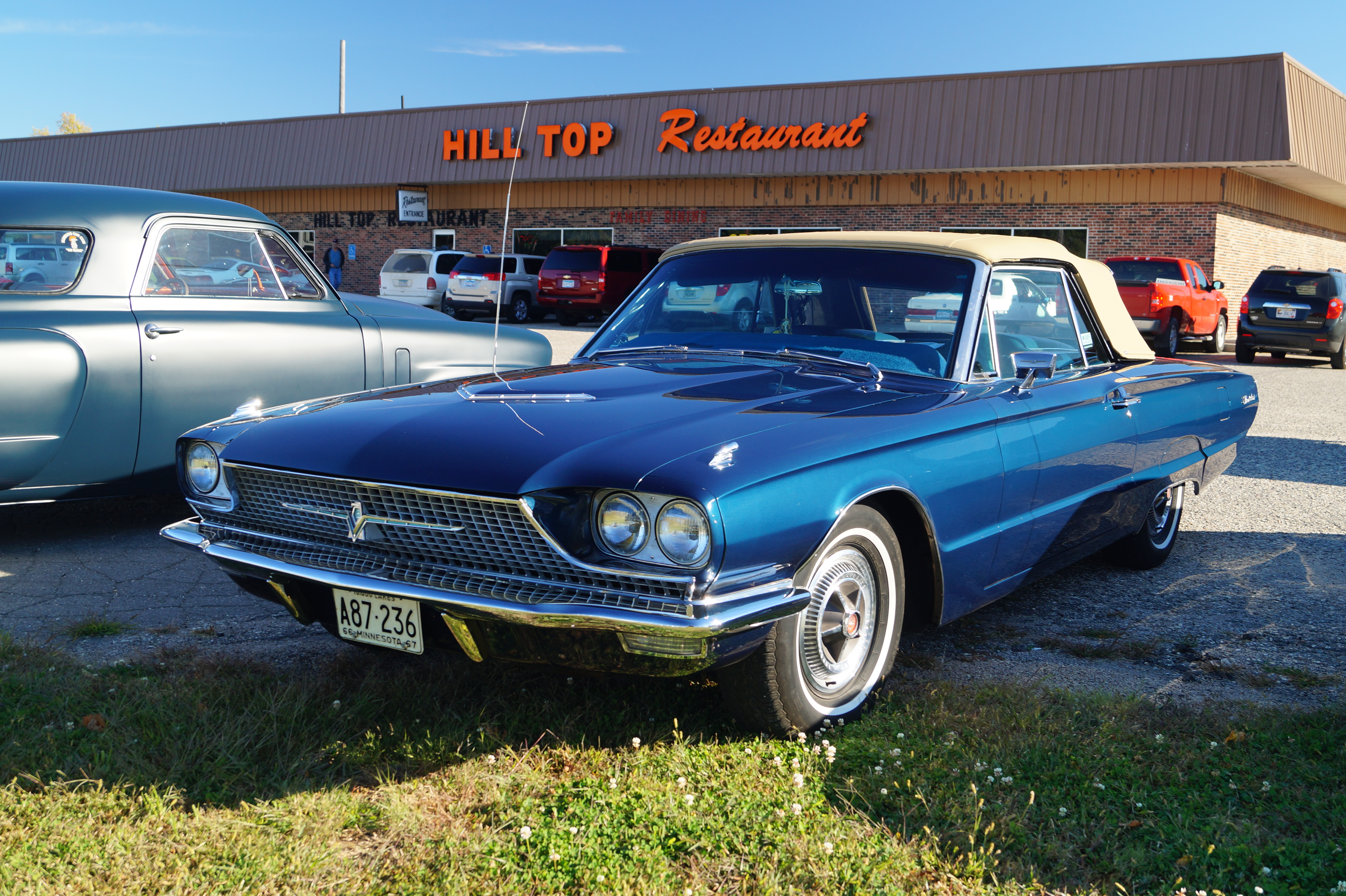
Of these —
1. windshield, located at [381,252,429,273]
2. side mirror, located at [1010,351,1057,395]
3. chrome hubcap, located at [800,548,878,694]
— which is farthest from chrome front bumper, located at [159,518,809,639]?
windshield, located at [381,252,429,273]

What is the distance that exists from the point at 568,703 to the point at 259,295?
139 inches

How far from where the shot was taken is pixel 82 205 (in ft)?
17.9

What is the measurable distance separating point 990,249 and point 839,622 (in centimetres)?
170

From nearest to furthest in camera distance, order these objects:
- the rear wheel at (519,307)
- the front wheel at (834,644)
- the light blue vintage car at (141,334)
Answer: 1. the front wheel at (834,644)
2. the light blue vintage car at (141,334)
3. the rear wheel at (519,307)

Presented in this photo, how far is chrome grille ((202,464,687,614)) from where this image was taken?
2.76 metres

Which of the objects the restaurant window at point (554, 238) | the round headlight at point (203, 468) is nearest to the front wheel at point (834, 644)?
the round headlight at point (203, 468)

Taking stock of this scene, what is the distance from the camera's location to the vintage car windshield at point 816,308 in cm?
397

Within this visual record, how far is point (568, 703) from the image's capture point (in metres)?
3.49

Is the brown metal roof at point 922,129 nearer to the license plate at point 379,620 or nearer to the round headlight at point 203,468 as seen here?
the round headlight at point 203,468

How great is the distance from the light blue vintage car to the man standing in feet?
87.0

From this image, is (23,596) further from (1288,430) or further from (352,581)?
(1288,430)

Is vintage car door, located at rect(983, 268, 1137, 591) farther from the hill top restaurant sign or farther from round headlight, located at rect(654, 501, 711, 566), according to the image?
the hill top restaurant sign

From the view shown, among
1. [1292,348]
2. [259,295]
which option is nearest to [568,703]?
[259,295]

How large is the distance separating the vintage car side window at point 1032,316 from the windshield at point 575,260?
19742mm
